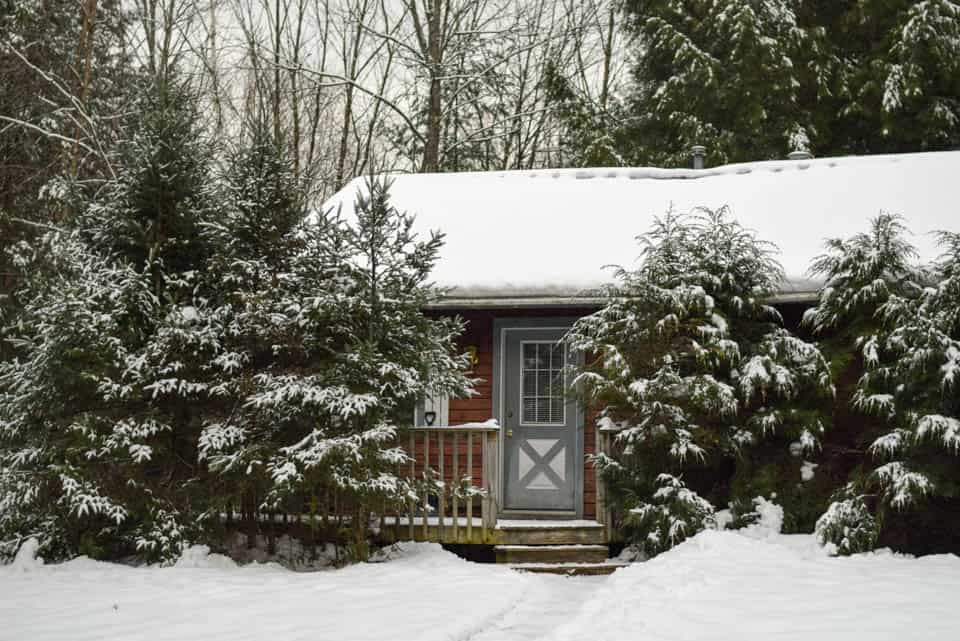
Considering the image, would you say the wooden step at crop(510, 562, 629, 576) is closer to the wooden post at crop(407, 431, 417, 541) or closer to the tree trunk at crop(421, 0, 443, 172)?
the wooden post at crop(407, 431, 417, 541)

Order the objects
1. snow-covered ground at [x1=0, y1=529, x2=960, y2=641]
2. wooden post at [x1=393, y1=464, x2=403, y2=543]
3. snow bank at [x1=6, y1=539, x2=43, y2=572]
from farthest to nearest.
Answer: wooden post at [x1=393, y1=464, x2=403, y2=543] < snow bank at [x1=6, y1=539, x2=43, y2=572] < snow-covered ground at [x1=0, y1=529, x2=960, y2=641]

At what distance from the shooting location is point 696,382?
9.62 meters

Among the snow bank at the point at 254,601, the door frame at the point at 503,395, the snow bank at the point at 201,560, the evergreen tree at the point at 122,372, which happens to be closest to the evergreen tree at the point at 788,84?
the door frame at the point at 503,395

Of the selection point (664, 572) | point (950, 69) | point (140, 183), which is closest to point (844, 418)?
point (664, 572)

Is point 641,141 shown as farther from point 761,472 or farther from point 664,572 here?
point 664,572

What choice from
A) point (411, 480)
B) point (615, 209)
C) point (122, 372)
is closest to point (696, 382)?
point (411, 480)

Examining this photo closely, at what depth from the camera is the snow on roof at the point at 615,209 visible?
11.5 metres

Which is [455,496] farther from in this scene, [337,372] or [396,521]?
[337,372]

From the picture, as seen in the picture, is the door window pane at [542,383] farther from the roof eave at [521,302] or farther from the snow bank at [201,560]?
the snow bank at [201,560]

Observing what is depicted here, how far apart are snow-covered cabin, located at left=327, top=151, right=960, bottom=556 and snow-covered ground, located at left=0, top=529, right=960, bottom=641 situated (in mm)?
1850

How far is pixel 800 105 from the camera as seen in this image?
2178 centimetres

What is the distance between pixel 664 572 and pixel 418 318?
3.29 m

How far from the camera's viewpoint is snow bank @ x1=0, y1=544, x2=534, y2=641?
254 inches

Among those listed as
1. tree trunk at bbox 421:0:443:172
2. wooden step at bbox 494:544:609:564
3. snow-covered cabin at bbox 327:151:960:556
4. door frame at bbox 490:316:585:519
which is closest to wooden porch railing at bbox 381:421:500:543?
snow-covered cabin at bbox 327:151:960:556
